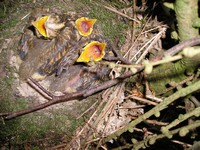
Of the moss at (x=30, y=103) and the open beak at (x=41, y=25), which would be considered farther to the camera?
the moss at (x=30, y=103)

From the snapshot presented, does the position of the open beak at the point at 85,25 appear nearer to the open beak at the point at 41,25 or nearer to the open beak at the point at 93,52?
the open beak at the point at 93,52

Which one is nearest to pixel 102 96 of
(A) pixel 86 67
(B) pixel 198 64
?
(A) pixel 86 67

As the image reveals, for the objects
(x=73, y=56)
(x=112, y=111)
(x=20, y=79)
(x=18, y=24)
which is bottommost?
Result: (x=112, y=111)

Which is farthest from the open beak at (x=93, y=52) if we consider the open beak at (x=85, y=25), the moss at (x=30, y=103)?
the moss at (x=30, y=103)

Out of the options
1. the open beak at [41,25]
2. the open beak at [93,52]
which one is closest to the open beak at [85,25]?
the open beak at [93,52]

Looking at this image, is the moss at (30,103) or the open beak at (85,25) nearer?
the open beak at (85,25)

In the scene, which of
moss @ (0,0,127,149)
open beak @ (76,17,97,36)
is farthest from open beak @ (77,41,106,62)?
moss @ (0,0,127,149)

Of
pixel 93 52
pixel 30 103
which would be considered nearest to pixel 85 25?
pixel 93 52

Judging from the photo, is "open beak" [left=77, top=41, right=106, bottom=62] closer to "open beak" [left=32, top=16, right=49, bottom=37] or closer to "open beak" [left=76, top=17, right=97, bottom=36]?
"open beak" [left=76, top=17, right=97, bottom=36]

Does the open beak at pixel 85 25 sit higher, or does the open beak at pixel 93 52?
the open beak at pixel 85 25

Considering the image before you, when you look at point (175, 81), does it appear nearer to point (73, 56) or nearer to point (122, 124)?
point (122, 124)

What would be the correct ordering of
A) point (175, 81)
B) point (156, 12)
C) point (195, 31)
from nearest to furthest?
1. point (195, 31)
2. point (175, 81)
3. point (156, 12)
